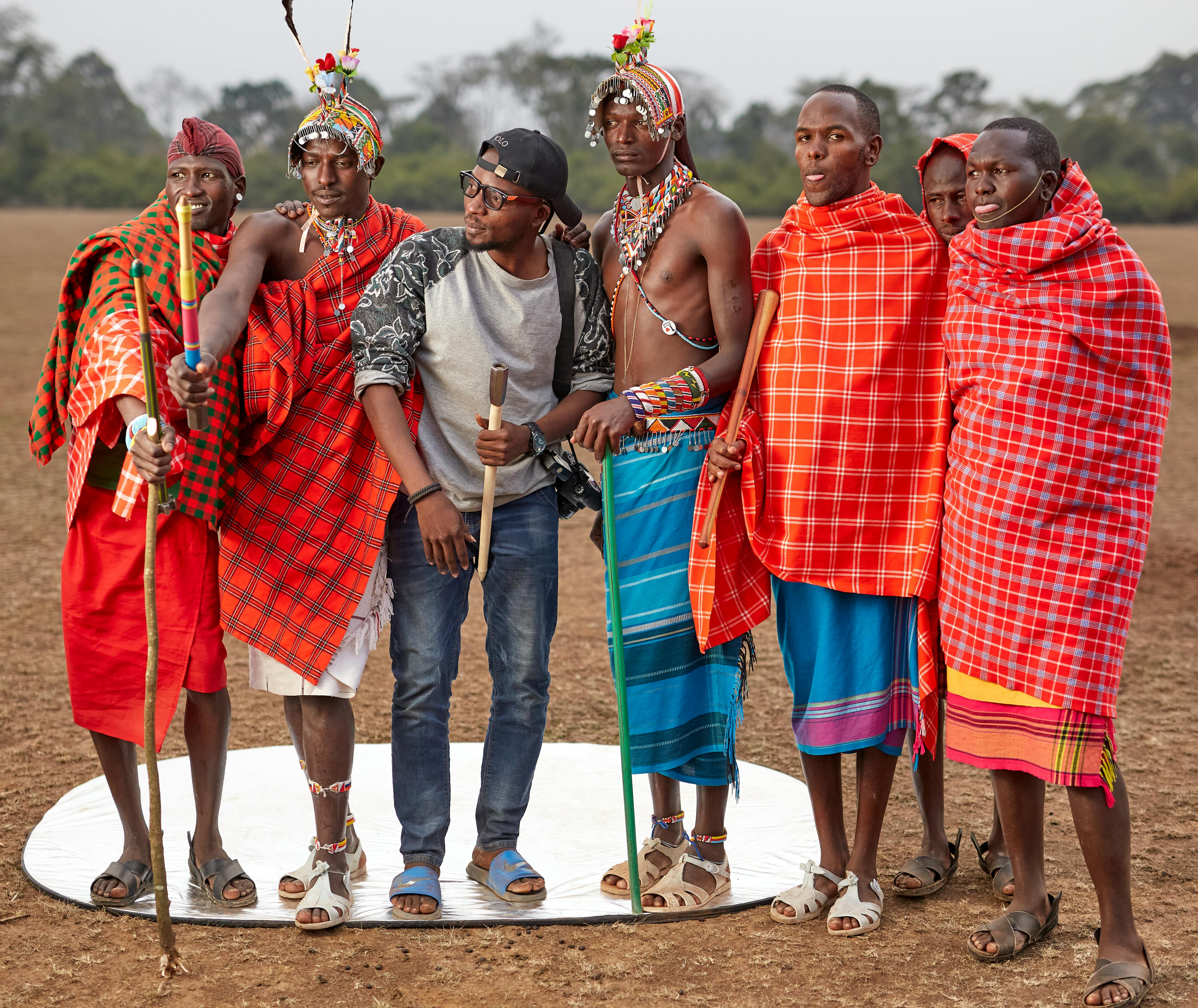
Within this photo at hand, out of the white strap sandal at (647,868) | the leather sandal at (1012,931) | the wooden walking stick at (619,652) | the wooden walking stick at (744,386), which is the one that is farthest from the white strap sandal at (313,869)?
the leather sandal at (1012,931)

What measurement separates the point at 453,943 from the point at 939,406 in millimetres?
1741

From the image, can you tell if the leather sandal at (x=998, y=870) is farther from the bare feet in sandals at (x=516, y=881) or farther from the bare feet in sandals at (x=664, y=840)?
the bare feet in sandals at (x=516, y=881)

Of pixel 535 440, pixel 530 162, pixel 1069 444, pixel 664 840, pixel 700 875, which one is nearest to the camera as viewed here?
pixel 1069 444

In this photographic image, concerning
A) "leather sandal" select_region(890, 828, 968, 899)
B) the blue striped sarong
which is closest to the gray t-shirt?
the blue striped sarong

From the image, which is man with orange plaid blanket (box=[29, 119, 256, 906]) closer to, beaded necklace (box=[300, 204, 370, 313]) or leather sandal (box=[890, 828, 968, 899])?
beaded necklace (box=[300, 204, 370, 313])

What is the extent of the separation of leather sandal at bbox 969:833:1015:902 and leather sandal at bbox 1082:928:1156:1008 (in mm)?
433

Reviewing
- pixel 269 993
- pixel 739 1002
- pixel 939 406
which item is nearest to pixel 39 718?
pixel 269 993

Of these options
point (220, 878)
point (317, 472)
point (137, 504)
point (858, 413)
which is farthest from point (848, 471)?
point (220, 878)

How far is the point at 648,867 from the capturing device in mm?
3482

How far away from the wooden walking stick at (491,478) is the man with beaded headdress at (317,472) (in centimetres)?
23

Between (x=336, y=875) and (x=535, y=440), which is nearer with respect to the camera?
(x=535, y=440)

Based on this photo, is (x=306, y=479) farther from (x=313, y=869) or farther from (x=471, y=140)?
(x=471, y=140)

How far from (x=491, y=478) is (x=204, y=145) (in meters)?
1.10

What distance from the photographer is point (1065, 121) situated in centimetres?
5000
